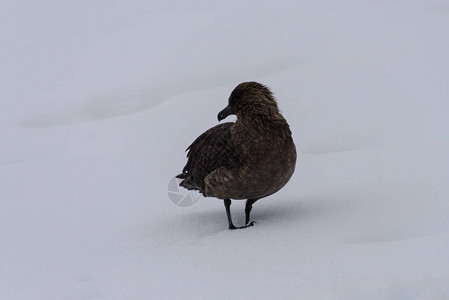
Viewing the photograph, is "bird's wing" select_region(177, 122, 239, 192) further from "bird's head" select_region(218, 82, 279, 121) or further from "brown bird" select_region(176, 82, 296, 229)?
"bird's head" select_region(218, 82, 279, 121)

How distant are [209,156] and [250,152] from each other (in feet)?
1.90

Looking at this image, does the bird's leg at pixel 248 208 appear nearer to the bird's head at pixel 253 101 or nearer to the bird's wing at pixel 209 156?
the bird's wing at pixel 209 156

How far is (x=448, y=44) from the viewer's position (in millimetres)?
10977

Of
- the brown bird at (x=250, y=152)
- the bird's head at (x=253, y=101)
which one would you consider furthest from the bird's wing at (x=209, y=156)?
the bird's head at (x=253, y=101)

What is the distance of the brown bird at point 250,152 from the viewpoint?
6188mm

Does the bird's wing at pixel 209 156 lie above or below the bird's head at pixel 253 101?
below

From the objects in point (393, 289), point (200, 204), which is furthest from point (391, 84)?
point (393, 289)

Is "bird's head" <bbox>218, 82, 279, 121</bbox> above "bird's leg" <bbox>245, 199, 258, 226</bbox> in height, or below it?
above

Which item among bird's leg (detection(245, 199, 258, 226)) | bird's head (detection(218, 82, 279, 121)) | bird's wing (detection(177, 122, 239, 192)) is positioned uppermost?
bird's head (detection(218, 82, 279, 121))

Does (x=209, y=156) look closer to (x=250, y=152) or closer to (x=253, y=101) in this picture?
(x=250, y=152)

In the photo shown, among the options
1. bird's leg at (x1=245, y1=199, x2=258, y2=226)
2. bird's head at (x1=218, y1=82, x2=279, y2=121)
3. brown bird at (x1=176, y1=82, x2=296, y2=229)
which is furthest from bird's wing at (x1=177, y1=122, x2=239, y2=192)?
bird's leg at (x1=245, y1=199, x2=258, y2=226)

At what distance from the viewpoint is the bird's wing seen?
6.44m

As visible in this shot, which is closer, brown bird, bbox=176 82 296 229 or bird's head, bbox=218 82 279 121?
brown bird, bbox=176 82 296 229

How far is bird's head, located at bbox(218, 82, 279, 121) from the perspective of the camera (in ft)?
20.9
